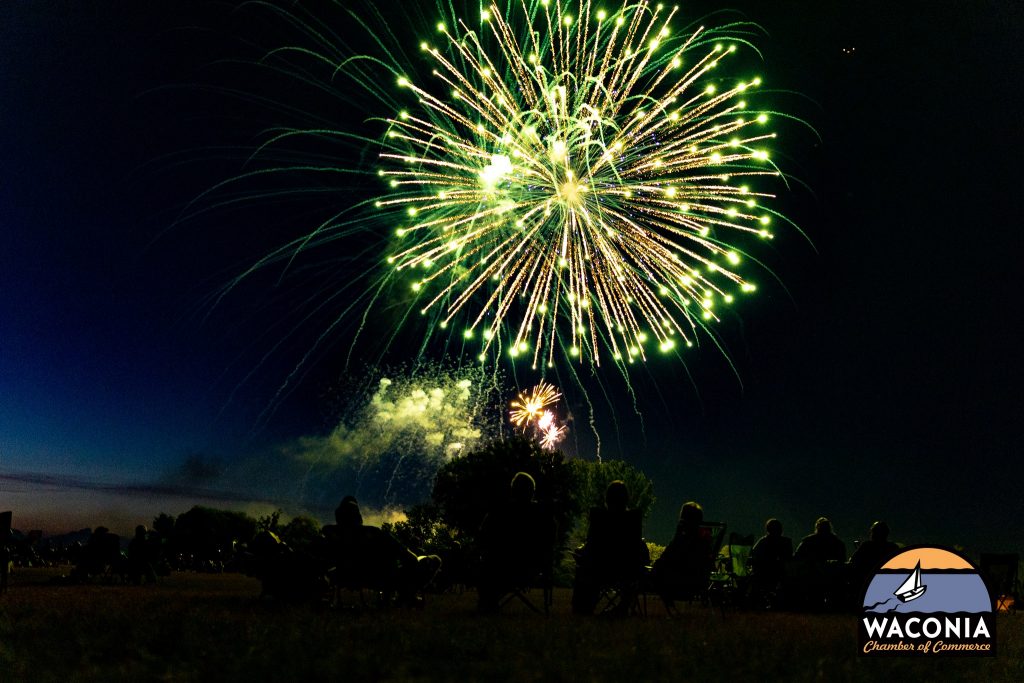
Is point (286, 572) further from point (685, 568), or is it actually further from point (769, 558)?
point (769, 558)

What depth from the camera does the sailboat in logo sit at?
18.1 feet

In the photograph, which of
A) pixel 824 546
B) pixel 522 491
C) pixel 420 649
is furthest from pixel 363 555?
pixel 824 546

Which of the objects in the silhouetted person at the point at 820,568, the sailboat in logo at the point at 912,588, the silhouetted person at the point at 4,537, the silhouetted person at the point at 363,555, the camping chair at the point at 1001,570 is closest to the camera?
the sailboat in logo at the point at 912,588

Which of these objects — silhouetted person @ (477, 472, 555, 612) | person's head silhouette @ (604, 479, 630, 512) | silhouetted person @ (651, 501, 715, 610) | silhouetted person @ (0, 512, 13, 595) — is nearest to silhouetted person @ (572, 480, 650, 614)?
person's head silhouette @ (604, 479, 630, 512)

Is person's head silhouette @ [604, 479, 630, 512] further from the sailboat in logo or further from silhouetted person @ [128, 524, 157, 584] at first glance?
silhouetted person @ [128, 524, 157, 584]

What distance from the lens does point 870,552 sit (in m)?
11.2

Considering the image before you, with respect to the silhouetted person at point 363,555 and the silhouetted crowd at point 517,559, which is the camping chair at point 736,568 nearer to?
the silhouetted crowd at point 517,559

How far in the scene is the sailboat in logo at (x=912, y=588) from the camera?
5.52 meters

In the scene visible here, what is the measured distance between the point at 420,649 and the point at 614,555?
4.07m

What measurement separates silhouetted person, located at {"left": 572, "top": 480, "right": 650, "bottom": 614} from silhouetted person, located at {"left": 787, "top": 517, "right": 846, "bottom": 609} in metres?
3.16

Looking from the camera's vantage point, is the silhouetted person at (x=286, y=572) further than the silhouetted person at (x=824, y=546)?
No

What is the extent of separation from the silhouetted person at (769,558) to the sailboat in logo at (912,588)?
6.28 meters

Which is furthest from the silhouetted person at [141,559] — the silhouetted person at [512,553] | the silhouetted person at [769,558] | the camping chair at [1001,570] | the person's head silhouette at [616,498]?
the camping chair at [1001,570]

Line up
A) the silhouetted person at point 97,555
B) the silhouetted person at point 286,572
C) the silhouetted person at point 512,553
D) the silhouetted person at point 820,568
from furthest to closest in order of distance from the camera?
1. the silhouetted person at point 97,555
2. the silhouetted person at point 820,568
3. the silhouetted person at point 286,572
4. the silhouetted person at point 512,553
